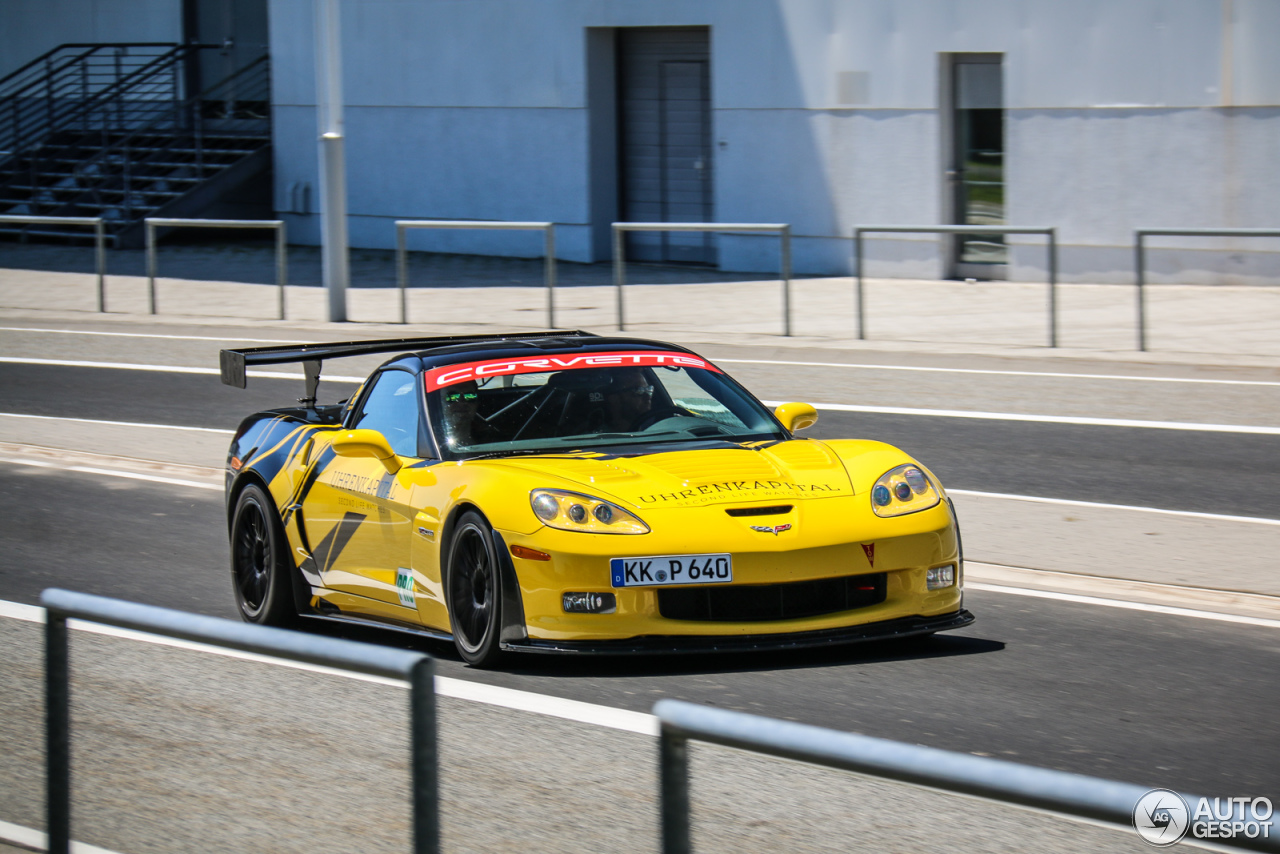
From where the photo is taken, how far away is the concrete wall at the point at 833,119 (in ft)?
70.2

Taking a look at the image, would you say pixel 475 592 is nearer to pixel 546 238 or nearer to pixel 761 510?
→ pixel 761 510

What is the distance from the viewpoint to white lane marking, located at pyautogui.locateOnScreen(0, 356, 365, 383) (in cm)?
1822

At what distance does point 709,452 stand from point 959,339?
973 centimetres

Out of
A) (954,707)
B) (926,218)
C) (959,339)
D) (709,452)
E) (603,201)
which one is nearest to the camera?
(954,707)

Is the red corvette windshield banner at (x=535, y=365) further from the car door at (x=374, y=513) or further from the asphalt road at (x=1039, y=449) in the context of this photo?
the asphalt road at (x=1039, y=449)

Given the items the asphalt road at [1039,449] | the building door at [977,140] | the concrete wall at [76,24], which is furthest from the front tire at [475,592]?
the concrete wall at [76,24]

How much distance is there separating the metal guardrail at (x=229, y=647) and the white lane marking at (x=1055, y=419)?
1038 centimetres

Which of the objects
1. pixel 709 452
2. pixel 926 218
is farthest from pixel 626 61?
pixel 709 452

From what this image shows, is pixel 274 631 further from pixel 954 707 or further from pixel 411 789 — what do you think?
pixel 954 707

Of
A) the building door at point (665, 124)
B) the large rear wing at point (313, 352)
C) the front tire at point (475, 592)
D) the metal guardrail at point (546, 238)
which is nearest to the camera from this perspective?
the front tire at point (475, 592)

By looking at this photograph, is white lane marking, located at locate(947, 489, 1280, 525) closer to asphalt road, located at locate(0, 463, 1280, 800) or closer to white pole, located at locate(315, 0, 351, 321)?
asphalt road, located at locate(0, 463, 1280, 800)

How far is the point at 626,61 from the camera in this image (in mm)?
28062

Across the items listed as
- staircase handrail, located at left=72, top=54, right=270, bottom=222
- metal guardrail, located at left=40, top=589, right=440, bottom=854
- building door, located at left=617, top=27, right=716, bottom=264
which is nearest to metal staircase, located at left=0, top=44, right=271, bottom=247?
staircase handrail, located at left=72, top=54, right=270, bottom=222

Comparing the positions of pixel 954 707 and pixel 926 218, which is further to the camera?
pixel 926 218
